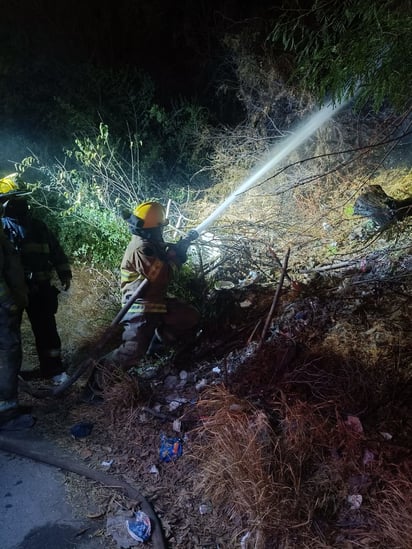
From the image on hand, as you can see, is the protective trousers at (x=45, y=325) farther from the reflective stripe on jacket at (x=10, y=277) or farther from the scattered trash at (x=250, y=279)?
the scattered trash at (x=250, y=279)

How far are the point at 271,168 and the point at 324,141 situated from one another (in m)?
1.08

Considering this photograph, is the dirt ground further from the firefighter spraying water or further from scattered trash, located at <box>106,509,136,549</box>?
the firefighter spraying water

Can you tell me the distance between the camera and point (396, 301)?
4023 millimetres

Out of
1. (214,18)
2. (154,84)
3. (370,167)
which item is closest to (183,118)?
(154,84)

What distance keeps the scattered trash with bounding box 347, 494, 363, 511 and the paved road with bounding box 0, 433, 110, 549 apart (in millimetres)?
1596

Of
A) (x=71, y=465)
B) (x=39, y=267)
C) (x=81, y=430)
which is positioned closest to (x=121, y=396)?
(x=81, y=430)

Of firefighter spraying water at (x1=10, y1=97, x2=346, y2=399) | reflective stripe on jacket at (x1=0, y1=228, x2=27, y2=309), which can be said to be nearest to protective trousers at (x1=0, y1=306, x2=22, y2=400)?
reflective stripe on jacket at (x1=0, y1=228, x2=27, y2=309)

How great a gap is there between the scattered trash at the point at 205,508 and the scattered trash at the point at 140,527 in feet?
1.17

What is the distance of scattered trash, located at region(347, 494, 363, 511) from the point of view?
8.49 ft

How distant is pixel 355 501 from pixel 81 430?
229 cm

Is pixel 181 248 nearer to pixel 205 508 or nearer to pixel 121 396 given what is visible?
pixel 121 396

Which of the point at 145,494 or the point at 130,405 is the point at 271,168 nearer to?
the point at 130,405

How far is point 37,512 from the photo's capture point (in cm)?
276

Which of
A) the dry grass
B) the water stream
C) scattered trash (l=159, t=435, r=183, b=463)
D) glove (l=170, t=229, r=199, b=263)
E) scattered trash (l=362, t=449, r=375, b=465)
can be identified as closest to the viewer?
the dry grass
